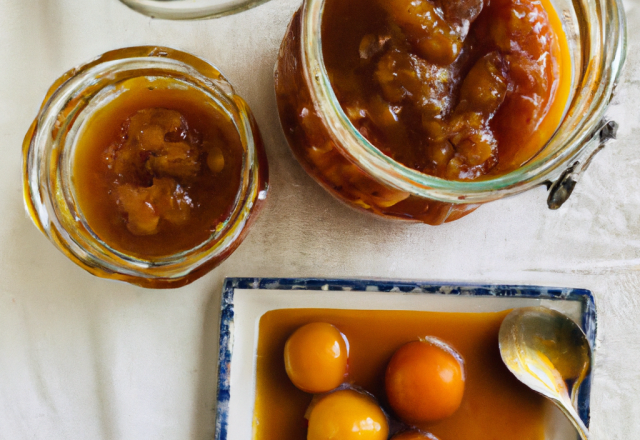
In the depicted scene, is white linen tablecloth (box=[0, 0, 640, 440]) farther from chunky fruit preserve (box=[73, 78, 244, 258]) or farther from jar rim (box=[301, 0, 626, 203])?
jar rim (box=[301, 0, 626, 203])

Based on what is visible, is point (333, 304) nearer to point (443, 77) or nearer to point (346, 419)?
point (346, 419)

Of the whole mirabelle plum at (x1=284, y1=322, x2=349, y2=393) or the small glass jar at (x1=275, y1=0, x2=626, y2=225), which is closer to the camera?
the small glass jar at (x1=275, y1=0, x2=626, y2=225)

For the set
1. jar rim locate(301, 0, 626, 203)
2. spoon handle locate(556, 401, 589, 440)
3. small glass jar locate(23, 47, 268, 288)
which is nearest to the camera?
jar rim locate(301, 0, 626, 203)

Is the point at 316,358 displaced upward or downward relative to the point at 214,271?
downward

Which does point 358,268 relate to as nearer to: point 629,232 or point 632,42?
point 629,232

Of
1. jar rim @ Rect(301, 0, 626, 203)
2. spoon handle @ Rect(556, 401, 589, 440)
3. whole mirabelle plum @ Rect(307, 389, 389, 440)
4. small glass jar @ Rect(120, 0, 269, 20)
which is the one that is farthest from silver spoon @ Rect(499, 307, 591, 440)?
small glass jar @ Rect(120, 0, 269, 20)

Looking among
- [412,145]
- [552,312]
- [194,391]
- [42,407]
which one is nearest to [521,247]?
[552,312]

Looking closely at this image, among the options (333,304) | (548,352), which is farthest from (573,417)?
(333,304)
